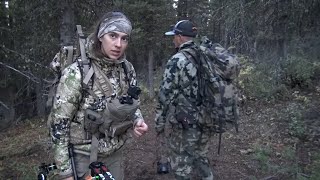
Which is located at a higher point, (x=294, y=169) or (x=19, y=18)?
(x=19, y=18)

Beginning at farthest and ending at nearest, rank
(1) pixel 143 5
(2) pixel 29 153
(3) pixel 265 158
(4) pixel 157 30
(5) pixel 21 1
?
(4) pixel 157 30 < (1) pixel 143 5 < (5) pixel 21 1 < (2) pixel 29 153 < (3) pixel 265 158

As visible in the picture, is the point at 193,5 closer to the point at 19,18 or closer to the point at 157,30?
the point at 157,30

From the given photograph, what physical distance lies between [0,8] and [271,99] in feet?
30.7

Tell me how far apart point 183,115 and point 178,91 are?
0.34 m

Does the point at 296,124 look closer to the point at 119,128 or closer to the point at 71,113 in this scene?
the point at 119,128

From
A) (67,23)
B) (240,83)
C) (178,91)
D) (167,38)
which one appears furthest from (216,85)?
(167,38)

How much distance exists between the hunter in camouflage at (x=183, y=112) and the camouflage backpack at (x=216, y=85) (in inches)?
3.6

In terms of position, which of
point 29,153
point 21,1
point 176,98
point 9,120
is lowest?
point 9,120

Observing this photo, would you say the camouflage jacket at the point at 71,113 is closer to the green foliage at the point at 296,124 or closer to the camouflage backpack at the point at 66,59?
the camouflage backpack at the point at 66,59

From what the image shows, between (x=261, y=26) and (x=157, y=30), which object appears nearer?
(x=261, y=26)

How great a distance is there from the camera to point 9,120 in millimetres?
13906

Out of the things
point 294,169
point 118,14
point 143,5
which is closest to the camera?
point 118,14

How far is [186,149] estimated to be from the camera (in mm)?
4527

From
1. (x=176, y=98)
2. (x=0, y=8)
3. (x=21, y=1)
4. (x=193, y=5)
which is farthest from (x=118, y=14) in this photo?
(x=193, y=5)
